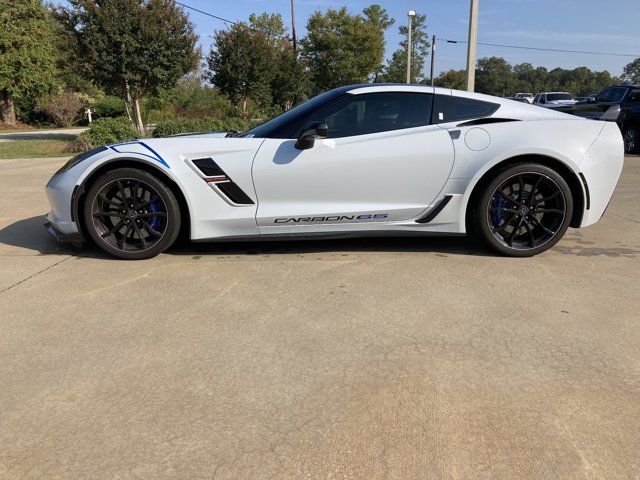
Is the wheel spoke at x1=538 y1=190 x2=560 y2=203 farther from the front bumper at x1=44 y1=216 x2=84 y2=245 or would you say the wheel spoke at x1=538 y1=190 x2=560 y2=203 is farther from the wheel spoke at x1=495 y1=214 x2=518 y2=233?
the front bumper at x1=44 y1=216 x2=84 y2=245

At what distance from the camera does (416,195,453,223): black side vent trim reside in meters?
4.25

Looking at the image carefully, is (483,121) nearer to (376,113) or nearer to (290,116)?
(376,113)

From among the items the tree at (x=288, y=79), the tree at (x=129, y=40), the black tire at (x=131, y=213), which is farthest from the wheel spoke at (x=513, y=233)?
the tree at (x=288, y=79)

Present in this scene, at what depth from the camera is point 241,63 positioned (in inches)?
826

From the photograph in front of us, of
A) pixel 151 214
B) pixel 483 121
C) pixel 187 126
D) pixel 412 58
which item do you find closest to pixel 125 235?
pixel 151 214

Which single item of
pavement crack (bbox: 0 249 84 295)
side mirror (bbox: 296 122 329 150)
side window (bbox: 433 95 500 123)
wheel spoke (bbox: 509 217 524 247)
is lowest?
pavement crack (bbox: 0 249 84 295)

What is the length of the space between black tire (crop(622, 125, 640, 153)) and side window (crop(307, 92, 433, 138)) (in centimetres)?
1202

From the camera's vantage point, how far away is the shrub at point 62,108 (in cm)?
3080

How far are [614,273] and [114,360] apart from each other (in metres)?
3.65

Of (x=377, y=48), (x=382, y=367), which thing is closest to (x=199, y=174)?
(x=382, y=367)

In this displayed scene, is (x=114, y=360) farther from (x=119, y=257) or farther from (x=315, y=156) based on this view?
(x=315, y=156)

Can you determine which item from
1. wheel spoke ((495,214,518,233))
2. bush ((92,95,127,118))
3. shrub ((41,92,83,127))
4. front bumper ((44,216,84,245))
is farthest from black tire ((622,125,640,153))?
shrub ((41,92,83,127))

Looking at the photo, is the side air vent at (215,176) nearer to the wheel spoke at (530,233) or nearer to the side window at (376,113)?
the side window at (376,113)

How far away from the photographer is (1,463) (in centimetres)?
195
